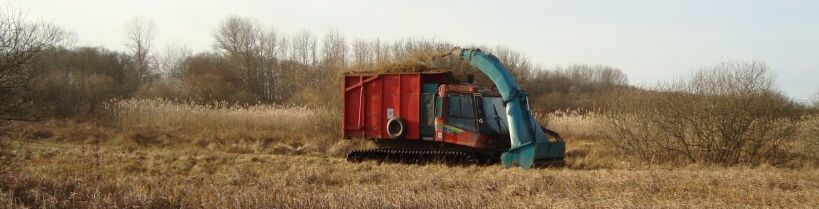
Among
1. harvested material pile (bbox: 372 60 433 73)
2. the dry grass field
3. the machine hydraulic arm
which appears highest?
harvested material pile (bbox: 372 60 433 73)

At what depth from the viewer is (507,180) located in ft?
Result: 27.6

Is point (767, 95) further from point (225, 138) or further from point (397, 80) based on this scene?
point (225, 138)

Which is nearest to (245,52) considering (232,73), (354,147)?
(232,73)

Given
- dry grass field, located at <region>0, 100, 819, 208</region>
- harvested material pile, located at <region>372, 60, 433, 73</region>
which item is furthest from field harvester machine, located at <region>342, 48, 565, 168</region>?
dry grass field, located at <region>0, 100, 819, 208</region>

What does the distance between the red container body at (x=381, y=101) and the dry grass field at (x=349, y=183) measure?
83 cm

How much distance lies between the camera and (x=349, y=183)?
8.59 m

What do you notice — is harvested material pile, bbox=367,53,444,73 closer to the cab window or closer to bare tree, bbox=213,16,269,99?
the cab window

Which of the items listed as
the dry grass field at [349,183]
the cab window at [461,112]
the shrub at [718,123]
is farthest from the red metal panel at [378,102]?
the shrub at [718,123]

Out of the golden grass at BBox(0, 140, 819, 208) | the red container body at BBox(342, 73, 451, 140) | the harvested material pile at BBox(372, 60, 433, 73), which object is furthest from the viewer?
the harvested material pile at BBox(372, 60, 433, 73)

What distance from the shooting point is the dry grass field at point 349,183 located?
6.15m

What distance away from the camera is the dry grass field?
6152 mm

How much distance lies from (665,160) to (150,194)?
389 inches

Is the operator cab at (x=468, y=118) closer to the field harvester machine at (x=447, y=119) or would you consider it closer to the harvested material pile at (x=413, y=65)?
the field harvester machine at (x=447, y=119)

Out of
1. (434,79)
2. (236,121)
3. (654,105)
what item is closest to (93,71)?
(236,121)
